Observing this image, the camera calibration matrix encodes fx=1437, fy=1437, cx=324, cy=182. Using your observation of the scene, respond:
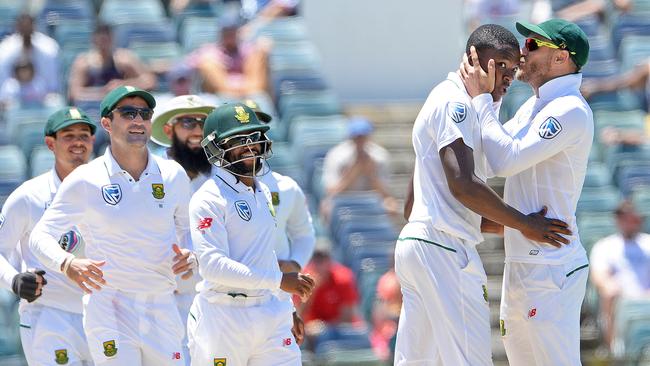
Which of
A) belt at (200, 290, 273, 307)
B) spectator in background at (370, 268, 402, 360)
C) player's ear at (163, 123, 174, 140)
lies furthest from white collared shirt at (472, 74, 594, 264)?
spectator in background at (370, 268, 402, 360)

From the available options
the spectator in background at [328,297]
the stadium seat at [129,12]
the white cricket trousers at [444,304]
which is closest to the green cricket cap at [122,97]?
the white cricket trousers at [444,304]

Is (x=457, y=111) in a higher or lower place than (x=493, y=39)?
lower

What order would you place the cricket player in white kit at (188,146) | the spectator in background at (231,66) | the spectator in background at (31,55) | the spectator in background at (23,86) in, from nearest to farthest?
the cricket player in white kit at (188,146) < the spectator in background at (23,86) < the spectator in background at (31,55) < the spectator in background at (231,66)

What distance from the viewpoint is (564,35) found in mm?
7453

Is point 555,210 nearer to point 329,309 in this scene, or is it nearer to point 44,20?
point 329,309

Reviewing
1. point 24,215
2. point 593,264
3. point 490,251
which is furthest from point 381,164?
point 24,215

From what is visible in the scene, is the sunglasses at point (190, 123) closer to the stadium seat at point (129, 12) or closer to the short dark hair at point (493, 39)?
the short dark hair at point (493, 39)

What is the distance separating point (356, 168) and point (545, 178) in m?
6.12

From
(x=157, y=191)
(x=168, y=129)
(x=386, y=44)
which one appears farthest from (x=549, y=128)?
(x=386, y=44)

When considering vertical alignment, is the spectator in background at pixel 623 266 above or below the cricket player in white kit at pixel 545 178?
below

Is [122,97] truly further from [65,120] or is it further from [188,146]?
[188,146]

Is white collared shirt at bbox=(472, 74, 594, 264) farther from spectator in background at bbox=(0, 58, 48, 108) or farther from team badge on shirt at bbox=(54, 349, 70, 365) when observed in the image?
spectator in background at bbox=(0, 58, 48, 108)

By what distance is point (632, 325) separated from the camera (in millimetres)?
12062

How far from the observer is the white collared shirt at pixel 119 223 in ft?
25.5
